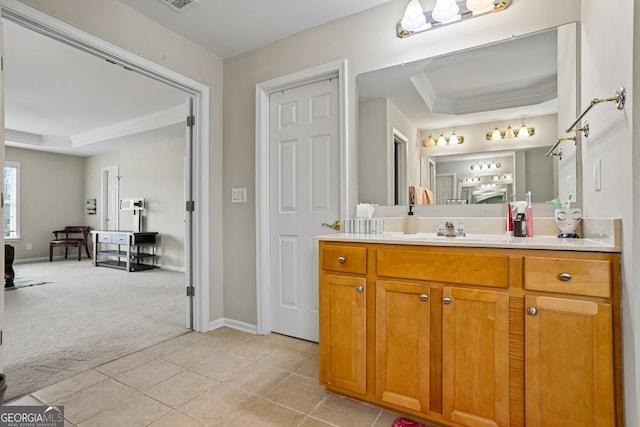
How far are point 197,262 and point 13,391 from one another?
131 centimetres

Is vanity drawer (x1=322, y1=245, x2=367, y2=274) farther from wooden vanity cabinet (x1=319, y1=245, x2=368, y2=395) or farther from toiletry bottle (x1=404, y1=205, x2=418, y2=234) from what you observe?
toiletry bottle (x1=404, y1=205, x2=418, y2=234)

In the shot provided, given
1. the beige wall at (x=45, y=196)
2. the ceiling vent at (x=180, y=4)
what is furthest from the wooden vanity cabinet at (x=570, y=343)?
the beige wall at (x=45, y=196)

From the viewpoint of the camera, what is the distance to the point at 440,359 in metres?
1.38

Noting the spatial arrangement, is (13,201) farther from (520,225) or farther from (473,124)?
(520,225)

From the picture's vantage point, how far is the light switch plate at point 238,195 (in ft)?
9.06

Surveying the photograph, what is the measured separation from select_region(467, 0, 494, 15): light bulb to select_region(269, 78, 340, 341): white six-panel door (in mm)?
980

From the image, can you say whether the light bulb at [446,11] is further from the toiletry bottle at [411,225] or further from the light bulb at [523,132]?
the toiletry bottle at [411,225]

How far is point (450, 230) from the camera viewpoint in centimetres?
183

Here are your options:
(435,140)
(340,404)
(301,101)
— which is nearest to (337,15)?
(301,101)

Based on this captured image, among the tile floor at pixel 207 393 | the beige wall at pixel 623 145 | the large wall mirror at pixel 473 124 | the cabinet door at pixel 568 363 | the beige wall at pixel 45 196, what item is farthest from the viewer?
the beige wall at pixel 45 196

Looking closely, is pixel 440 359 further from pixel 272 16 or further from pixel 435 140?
pixel 272 16

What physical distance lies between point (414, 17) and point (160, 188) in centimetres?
569

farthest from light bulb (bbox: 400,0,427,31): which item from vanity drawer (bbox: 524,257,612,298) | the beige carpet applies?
the beige carpet

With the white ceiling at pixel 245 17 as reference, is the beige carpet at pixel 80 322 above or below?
below
